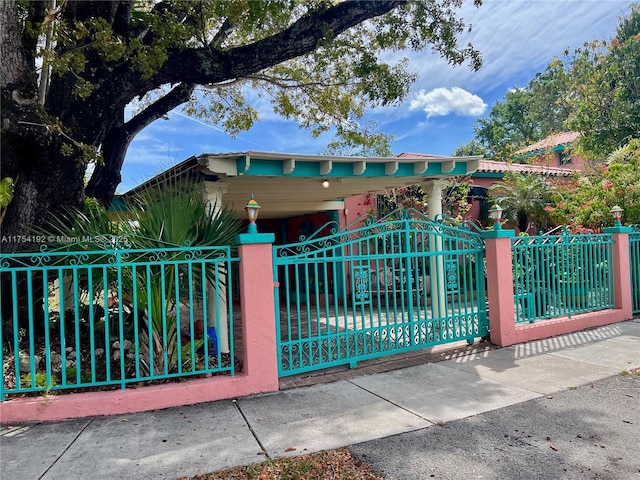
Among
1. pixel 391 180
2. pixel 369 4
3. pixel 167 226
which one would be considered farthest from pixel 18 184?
pixel 391 180

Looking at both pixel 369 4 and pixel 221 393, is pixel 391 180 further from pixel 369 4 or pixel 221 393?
pixel 221 393

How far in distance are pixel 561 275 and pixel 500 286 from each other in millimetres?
1832

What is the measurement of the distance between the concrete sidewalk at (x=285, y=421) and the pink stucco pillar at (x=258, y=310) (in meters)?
0.31

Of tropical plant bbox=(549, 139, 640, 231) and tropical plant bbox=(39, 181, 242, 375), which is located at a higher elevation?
tropical plant bbox=(549, 139, 640, 231)

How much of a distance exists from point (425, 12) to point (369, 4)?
156 cm

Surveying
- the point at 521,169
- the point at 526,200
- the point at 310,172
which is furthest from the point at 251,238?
the point at 521,169

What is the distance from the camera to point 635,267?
852 cm

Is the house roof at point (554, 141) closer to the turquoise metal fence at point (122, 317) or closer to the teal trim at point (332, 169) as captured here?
the teal trim at point (332, 169)

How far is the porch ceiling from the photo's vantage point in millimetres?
5969

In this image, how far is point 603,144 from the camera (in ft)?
43.5

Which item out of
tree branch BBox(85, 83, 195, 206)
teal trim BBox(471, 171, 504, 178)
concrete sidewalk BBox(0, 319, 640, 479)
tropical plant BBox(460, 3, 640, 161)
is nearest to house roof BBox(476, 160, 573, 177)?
teal trim BBox(471, 171, 504, 178)

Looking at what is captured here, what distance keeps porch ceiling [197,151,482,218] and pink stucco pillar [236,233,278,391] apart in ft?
4.80

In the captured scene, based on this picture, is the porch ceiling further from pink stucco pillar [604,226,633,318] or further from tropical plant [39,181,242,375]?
Answer: pink stucco pillar [604,226,633,318]

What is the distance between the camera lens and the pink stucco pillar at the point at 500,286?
21.5 ft
